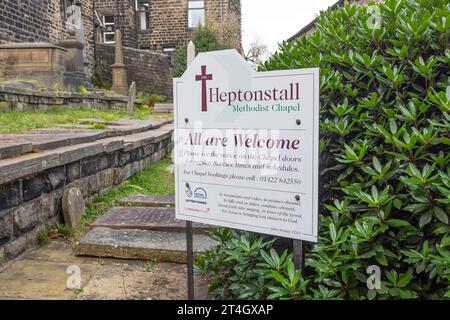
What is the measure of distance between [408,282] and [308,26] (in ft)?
71.1

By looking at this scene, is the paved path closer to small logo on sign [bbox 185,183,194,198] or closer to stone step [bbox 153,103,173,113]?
small logo on sign [bbox 185,183,194,198]

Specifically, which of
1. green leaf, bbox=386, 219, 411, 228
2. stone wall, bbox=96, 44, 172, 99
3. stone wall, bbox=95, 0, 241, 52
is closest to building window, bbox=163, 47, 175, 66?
stone wall, bbox=95, 0, 241, 52

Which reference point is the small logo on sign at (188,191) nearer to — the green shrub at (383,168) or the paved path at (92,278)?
the green shrub at (383,168)

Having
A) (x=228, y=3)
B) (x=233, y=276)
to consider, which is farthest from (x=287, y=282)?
(x=228, y=3)

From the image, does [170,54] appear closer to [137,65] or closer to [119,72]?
[137,65]

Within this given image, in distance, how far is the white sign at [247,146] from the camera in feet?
6.07

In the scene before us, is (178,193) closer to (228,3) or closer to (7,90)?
(7,90)

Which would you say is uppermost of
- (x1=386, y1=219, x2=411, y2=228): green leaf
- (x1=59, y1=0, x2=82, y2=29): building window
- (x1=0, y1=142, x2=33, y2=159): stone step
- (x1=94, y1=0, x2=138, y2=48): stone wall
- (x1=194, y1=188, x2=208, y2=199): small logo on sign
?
(x1=94, y1=0, x2=138, y2=48): stone wall

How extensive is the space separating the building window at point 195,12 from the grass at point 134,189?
64.6 feet

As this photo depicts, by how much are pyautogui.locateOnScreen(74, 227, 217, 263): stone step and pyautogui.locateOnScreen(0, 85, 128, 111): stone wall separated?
6.17m

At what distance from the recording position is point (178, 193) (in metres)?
2.29

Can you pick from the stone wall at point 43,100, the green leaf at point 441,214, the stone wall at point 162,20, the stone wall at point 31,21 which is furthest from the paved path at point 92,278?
the stone wall at point 162,20

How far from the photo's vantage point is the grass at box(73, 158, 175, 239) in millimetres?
3748

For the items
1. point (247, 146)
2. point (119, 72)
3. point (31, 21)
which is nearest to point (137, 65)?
point (119, 72)
